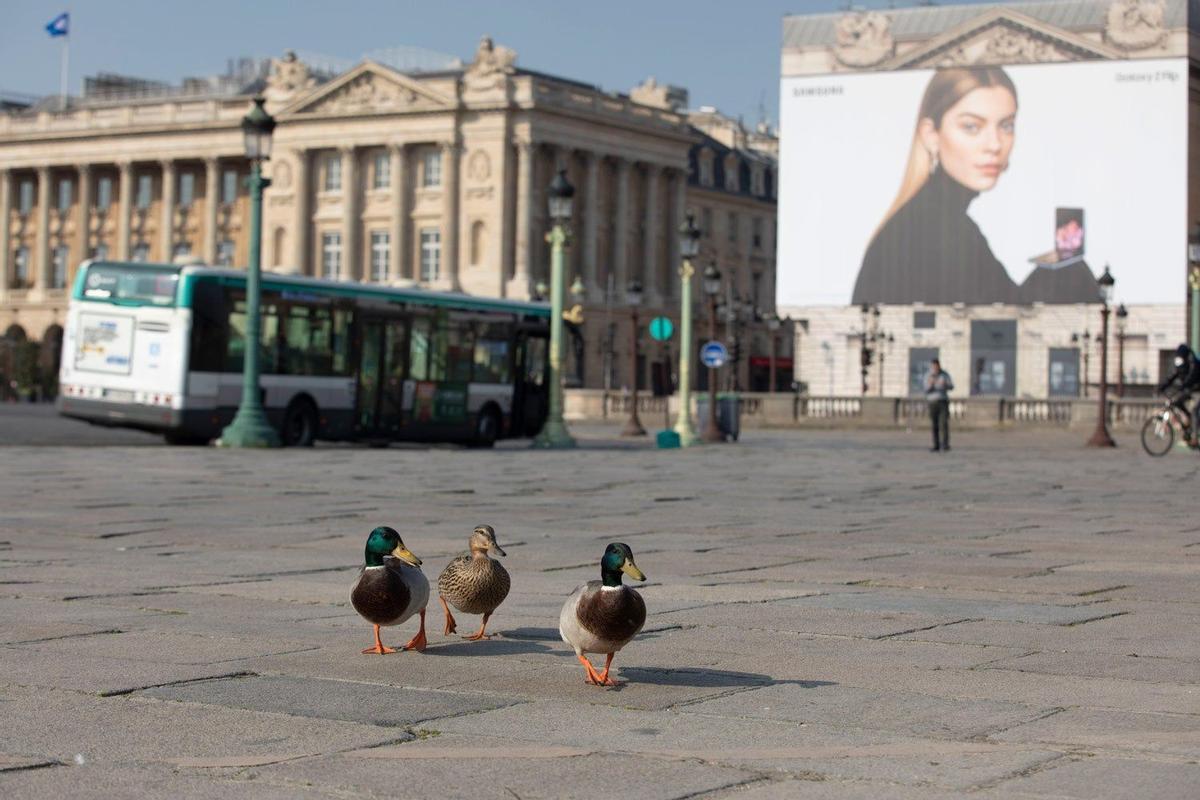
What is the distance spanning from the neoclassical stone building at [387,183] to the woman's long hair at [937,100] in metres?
18.6

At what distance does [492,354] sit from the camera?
39750 mm

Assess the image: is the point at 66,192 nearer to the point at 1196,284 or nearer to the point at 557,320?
the point at 557,320

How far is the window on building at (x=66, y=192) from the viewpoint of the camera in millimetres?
119000

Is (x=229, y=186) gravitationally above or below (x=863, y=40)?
below

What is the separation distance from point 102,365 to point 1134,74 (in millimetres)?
58642

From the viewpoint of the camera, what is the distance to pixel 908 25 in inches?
3497

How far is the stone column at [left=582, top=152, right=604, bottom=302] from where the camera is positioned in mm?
104312

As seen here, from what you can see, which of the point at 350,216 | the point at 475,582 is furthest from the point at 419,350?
the point at 350,216

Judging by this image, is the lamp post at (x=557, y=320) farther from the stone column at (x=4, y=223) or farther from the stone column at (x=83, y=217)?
the stone column at (x=4, y=223)

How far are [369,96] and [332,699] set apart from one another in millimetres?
99520

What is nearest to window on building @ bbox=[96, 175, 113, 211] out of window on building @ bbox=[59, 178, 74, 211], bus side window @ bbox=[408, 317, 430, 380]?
window on building @ bbox=[59, 178, 74, 211]

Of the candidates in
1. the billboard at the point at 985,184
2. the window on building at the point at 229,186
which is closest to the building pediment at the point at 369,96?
the window on building at the point at 229,186

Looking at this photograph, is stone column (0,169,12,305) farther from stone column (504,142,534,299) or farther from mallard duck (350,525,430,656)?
mallard duck (350,525,430,656)

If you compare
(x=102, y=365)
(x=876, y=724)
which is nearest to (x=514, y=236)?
(x=102, y=365)
